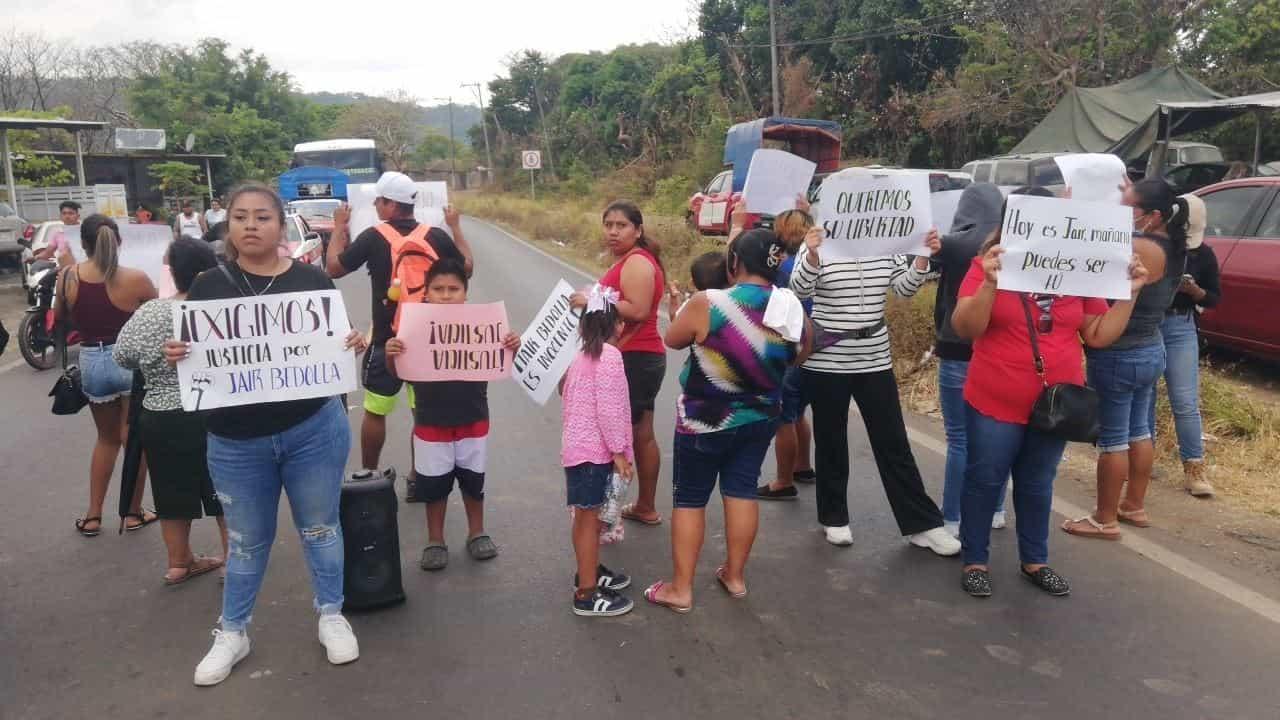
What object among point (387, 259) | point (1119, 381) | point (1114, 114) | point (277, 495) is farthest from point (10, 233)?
point (1114, 114)

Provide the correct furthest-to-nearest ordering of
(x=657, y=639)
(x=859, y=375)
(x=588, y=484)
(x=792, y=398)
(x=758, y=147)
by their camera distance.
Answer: (x=758, y=147), (x=792, y=398), (x=859, y=375), (x=588, y=484), (x=657, y=639)

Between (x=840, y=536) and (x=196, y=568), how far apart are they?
3.14 meters

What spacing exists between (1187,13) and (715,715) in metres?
24.5

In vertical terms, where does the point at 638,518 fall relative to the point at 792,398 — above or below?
below

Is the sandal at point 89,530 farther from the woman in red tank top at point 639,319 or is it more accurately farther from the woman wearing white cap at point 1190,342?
the woman wearing white cap at point 1190,342

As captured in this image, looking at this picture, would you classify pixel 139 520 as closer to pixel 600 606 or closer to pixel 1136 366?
pixel 600 606

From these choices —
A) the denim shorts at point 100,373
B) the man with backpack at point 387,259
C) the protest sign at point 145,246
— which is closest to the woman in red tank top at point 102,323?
the denim shorts at point 100,373

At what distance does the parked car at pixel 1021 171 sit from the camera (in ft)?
54.5

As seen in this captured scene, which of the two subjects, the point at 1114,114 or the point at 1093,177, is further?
the point at 1114,114

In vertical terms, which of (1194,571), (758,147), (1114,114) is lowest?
(1194,571)

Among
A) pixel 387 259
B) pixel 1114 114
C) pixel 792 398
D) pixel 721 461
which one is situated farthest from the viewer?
pixel 1114 114

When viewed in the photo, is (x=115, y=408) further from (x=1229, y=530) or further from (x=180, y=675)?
(x=1229, y=530)

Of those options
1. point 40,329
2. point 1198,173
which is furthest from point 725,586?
point 1198,173

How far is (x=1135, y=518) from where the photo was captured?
5.02 meters
